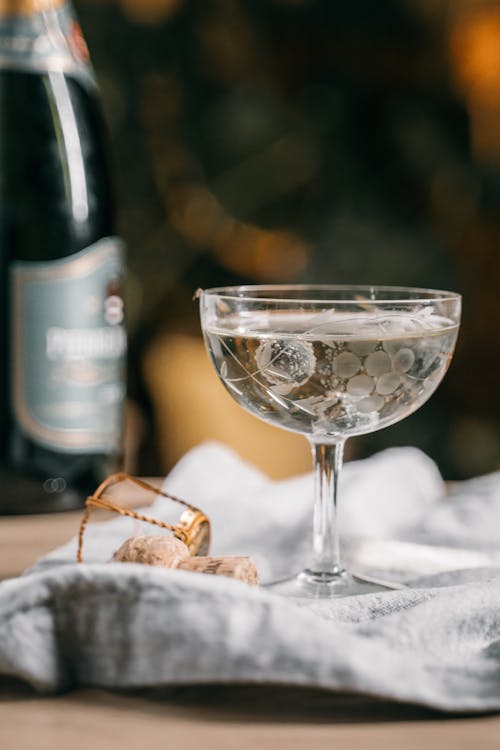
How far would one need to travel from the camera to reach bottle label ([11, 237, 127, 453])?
3.07 ft

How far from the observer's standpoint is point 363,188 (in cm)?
172

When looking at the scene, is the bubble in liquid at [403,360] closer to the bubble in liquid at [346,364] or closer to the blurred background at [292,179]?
the bubble in liquid at [346,364]

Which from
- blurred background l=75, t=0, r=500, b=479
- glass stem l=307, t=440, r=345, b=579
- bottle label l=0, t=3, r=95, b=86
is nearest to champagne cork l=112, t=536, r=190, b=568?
glass stem l=307, t=440, r=345, b=579

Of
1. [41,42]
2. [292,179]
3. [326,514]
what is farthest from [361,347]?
[292,179]

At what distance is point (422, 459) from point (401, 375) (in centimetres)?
39

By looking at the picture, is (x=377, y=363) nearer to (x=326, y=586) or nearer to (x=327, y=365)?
(x=327, y=365)

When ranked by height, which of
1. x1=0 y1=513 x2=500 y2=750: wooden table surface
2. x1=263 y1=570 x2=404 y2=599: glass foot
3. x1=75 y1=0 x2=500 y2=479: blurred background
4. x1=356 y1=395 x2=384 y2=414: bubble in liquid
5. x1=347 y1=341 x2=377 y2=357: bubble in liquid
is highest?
x1=75 y1=0 x2=500 y2=479: blurred background

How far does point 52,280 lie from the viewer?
3.07ft

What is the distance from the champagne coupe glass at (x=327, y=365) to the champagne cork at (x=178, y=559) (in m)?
0.08

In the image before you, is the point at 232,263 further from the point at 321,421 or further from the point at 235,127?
the point at 321,421

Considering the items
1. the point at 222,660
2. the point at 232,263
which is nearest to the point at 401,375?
the point at 222,660

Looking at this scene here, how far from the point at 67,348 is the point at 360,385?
39 centimetres

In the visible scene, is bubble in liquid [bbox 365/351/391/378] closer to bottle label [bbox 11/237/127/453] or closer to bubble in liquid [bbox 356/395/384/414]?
bubble in liquid [bbox 356/395/384/414]

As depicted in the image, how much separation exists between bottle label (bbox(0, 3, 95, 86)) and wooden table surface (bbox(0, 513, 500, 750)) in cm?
71
